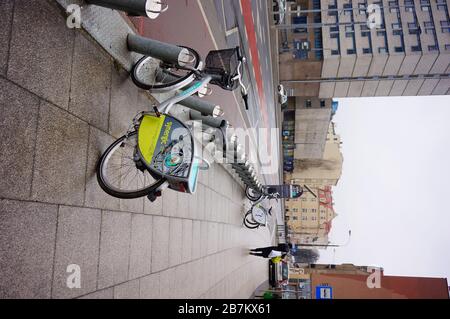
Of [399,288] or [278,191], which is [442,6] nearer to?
[399,288]

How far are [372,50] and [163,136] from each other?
39344 millimetres

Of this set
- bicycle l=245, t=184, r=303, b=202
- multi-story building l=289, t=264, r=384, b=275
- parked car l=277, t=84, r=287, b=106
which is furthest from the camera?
multi-story building l=289, t=264, r=384, b=275

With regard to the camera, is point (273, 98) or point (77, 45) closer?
point (77, 45)

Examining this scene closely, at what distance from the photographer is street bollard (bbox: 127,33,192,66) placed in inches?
151

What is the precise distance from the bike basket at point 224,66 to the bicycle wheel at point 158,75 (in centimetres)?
41

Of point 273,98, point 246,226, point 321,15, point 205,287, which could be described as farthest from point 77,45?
point 321,15

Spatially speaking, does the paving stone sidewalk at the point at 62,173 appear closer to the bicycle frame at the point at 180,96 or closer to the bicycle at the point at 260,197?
the bicycle frame at the point at 180,96

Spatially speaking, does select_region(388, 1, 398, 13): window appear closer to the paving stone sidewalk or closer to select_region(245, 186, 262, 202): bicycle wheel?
select_region(245, 186, 262, 202): bicycle wheel

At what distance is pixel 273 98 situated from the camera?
66.4 feet

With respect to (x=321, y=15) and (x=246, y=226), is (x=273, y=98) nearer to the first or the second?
(x=246, y=226)

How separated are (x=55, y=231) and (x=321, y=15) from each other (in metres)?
41.5

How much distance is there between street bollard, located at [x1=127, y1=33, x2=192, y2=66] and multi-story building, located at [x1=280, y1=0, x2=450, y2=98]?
31.4 metres

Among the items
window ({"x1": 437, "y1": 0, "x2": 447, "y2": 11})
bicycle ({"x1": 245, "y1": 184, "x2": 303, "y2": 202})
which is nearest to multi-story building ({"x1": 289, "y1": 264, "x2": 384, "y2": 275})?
bicycle ({"x1": 245, "y1": 184, "x2": 303, "y2": 202})

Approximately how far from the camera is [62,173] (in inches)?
119
